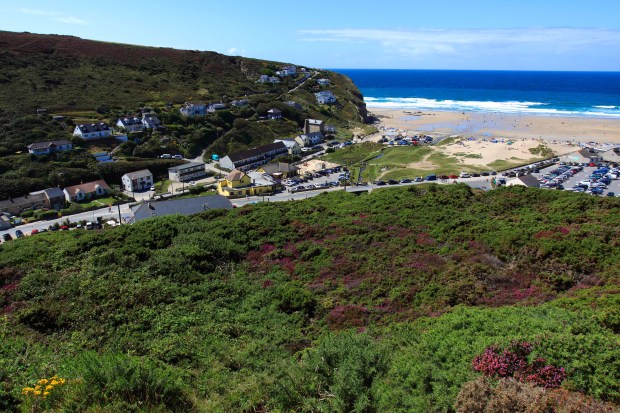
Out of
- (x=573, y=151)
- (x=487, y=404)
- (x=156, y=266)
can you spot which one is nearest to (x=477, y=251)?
(x=487, y=404)

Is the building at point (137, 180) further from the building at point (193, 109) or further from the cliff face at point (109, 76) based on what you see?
the building at point (193, 109)

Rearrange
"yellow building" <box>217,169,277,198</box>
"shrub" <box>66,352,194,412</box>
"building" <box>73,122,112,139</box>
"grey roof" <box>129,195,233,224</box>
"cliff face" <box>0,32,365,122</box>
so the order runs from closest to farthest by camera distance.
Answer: "shrub" <box>66,352,194,412</box> → "grey roof" <box>129,195,233,224</box> → "yellow building" <box>217,169,277,198</box> → "building" <box>73,122,112,139</box> → "cliff face" <box>0,32,365,122</box>

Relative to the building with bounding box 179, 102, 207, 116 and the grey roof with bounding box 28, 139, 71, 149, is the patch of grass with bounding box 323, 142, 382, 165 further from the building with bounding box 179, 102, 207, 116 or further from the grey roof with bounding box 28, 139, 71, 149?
the grey roof with bounding box 28, 139, 71, 149

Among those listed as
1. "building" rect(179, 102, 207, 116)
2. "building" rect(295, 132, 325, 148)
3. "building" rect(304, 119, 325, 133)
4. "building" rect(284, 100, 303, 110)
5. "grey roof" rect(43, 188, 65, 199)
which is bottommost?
"grey roof" rect(43, 188, 65, 199)

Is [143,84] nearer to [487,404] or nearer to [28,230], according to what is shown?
A: [28,230]

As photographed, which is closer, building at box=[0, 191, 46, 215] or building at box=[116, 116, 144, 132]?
building at box=[0, 191, 46, 215]

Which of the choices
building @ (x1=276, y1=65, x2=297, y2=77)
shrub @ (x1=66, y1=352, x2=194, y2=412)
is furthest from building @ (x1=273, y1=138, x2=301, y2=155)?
shrub @ (x1=66, y1=352, x2=194, y2=412)

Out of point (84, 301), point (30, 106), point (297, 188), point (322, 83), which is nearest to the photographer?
point (84, 301)
